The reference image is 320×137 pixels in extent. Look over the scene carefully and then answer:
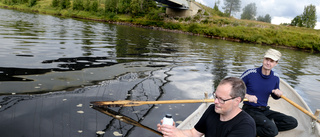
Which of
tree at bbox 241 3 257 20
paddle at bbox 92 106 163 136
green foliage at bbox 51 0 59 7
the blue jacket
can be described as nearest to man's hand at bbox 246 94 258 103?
the blue jacket

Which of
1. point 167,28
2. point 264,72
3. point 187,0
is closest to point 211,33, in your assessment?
point 167,28

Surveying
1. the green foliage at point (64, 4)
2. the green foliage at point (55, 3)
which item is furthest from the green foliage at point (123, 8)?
the green foliage at point (55, 3)

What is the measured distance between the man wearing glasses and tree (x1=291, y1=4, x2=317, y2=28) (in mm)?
81726

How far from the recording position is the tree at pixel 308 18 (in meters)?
70.6

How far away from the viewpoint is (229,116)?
3078mm

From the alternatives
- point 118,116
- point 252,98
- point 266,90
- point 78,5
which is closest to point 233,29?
point 266,90

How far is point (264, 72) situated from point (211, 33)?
157 feet

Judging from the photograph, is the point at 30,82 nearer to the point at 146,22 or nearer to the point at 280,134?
the point at 280,134

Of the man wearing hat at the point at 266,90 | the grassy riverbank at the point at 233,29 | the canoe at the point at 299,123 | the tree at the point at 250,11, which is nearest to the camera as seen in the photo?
the canoe at the point at 299,123

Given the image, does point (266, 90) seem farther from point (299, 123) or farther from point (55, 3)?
point (55, 3)

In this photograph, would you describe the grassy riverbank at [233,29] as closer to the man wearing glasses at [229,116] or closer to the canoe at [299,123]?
the canoe at [299,123]

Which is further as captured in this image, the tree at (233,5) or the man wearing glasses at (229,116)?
the tree at (233,5)

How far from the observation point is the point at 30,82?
802cm

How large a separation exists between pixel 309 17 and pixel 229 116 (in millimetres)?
83007
